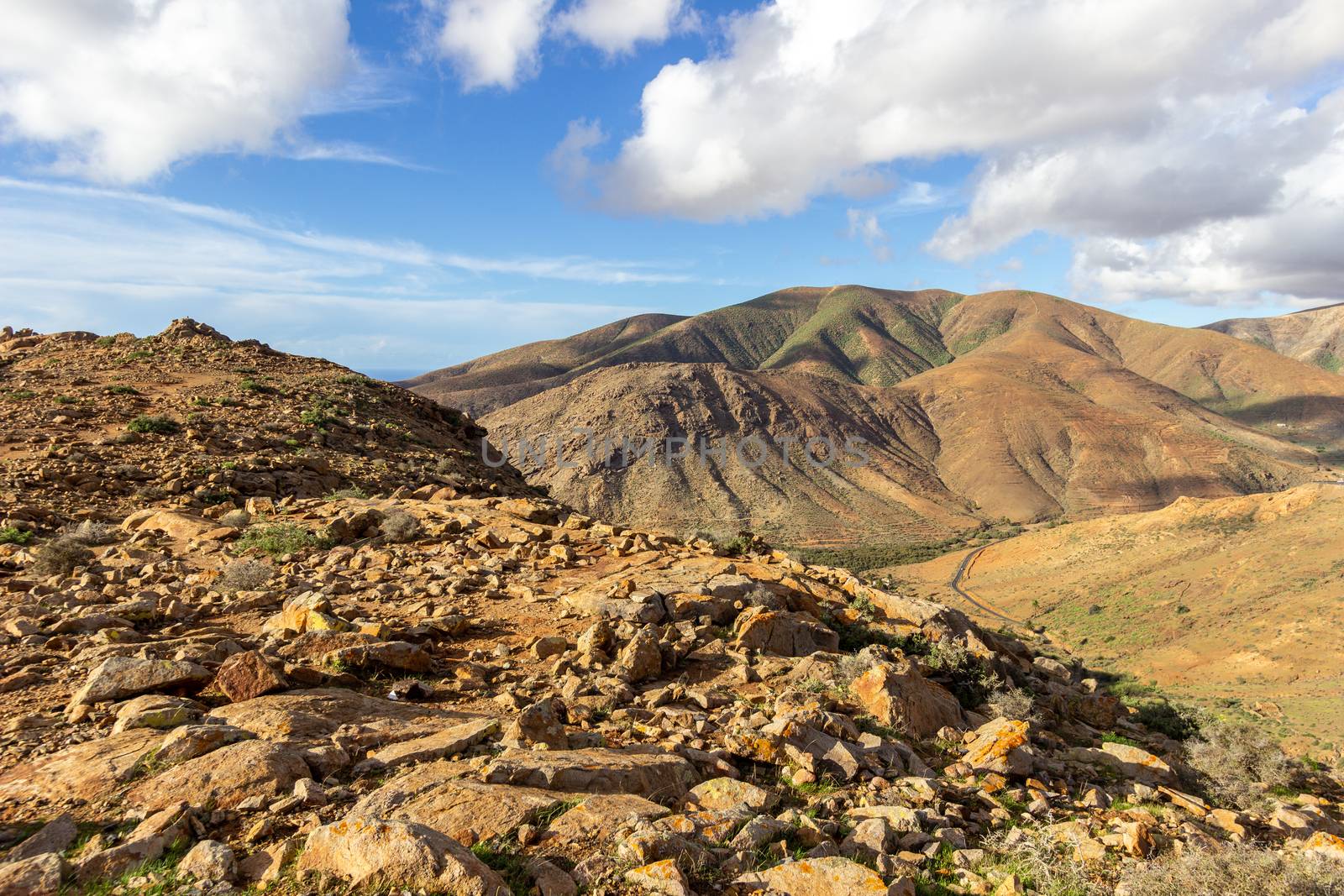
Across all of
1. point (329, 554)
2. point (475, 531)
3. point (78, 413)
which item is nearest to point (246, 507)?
point (329, 554)

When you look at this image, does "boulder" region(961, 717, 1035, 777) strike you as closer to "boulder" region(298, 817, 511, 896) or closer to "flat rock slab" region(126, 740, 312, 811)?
"boulder" region(298, 817, 511, 896)

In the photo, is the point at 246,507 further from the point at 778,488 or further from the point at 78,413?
the point at 778,488

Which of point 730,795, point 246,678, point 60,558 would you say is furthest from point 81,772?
point 60,558

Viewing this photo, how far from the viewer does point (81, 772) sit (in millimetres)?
4207

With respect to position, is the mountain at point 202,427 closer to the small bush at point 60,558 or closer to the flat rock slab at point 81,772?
the small bush at point 60,558

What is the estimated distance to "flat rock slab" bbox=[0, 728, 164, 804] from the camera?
403cm

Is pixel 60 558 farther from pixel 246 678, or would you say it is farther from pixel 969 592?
pixel 969 592

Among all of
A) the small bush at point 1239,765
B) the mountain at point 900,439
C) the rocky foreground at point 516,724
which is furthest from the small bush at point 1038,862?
the mountain at point 900,439

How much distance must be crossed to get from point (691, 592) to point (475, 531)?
433 centimetres

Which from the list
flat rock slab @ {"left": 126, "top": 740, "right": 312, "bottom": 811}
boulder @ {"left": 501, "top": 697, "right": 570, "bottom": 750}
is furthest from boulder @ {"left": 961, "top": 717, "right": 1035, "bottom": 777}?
flat rock slab @ {"left": 126, "top": 740, "right": 312, "bottom": 811}

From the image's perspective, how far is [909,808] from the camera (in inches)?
206

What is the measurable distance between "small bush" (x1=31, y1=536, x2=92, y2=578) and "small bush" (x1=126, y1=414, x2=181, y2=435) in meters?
6.09

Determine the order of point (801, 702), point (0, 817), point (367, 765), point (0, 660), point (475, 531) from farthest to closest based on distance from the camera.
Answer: point (475, 531)
point (801, 702)
point (0, 660)
point (367, 765)
point (0, 817)

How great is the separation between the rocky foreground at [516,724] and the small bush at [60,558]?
0.21 feet
